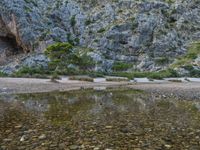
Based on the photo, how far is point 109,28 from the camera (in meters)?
124

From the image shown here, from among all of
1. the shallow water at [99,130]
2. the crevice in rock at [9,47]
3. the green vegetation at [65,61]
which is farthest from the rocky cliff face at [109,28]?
the shallow water at [99,130]

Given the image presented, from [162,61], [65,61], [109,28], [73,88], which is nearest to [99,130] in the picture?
[73,88]

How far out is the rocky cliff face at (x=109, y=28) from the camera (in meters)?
117

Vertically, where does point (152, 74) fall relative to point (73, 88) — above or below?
above

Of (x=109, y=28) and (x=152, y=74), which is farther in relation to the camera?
(x=109, y=28)

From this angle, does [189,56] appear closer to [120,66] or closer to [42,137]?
[120,66]

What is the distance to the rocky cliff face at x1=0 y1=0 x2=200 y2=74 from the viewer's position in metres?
117

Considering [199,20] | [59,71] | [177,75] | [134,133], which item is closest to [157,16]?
[199,20]

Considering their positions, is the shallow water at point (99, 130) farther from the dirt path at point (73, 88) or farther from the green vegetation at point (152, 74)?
the green vegetation at point (152, 74)

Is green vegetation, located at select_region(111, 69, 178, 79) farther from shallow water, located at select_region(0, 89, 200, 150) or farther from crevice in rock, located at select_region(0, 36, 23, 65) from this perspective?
shallow water, located at select_region(0, 89, 200, 150)

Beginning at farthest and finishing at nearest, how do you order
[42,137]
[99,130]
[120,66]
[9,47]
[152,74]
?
1. [9,47]
2. [120,66]
3. [152,74]
4. [99,130]
5. [42,137]

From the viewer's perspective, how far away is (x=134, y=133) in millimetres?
Answer: 14477

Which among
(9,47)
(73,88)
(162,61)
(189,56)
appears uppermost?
(9,47)

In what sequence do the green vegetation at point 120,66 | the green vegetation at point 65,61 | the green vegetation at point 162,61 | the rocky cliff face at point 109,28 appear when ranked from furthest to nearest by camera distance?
the rocky cliff face at point 109,28
the green vegetation at point 162,61
the green vegetation at point 120,66
the green vegetation at point 65,61
